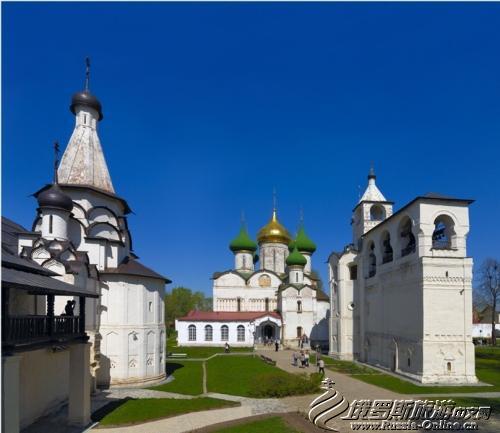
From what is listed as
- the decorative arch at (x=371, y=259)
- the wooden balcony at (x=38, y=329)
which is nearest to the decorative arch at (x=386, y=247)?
the decorative arch at (x=371, y=259)

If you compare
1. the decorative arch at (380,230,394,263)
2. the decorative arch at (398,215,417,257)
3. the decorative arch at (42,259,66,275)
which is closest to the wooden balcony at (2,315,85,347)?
the decorative arch at (42,259,66,275)

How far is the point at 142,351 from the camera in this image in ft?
62.4

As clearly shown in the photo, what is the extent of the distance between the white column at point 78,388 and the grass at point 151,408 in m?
0.68

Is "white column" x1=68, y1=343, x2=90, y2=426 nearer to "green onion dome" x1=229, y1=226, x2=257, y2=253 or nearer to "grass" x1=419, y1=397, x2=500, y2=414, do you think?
"grass" x1=419, y1=397, x2=500, y2=414

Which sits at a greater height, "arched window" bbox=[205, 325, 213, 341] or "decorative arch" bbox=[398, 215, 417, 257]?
"decorative arch" bbox=[398, 215, 417, 257]

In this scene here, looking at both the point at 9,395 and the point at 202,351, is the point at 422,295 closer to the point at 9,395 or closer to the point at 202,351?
the point at 9,395

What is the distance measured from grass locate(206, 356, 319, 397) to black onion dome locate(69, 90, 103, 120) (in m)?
15.5

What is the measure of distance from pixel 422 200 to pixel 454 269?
374cm

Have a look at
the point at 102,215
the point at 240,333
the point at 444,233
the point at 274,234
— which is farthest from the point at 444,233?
Answer: the point at 274,234

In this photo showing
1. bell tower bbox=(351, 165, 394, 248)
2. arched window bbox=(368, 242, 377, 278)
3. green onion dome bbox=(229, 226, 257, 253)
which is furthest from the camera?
green onion dome bbox=(229, 226, 257, 253)

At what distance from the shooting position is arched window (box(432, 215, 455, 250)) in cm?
2117

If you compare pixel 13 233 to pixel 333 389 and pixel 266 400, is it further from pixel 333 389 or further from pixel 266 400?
pixel 333 389

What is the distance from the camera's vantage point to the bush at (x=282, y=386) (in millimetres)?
16234

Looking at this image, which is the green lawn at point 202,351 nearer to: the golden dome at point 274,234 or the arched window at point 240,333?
the arched window at point 240,333
